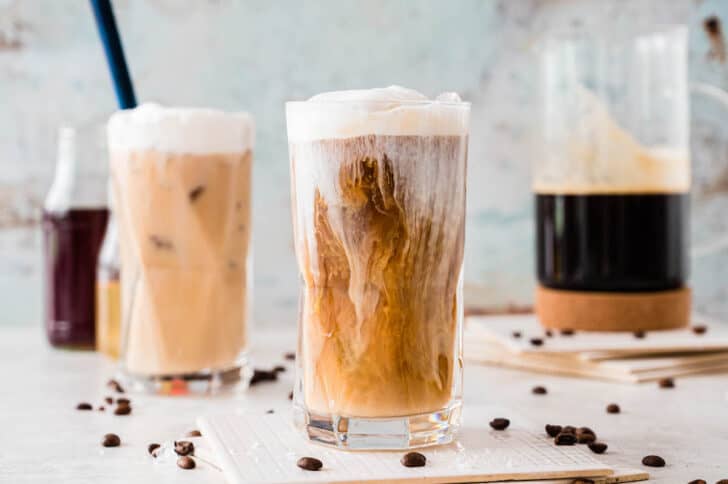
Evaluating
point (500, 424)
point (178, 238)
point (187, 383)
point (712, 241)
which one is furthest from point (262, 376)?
point (712, 241)

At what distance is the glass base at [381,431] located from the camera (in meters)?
1.00

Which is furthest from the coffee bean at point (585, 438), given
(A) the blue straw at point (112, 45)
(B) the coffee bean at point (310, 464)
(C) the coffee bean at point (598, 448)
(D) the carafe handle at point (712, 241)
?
(D) the carafe handle at point (712, 241)

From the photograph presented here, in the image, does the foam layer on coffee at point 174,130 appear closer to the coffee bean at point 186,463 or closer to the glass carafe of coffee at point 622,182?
the coffee bean at point 186,463

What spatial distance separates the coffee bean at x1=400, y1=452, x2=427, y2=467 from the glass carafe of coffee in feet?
2.61

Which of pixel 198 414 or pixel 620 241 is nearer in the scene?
pixel 198 414

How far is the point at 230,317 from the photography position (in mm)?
1410

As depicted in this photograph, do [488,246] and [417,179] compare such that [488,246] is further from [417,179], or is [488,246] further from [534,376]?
[417,179]

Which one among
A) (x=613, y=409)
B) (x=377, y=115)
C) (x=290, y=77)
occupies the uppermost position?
(x=290, y=77)

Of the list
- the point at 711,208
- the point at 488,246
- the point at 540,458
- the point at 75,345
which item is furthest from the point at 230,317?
the point at 711,208

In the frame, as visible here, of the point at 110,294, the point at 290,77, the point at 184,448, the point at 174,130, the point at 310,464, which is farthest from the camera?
the point at 290,77

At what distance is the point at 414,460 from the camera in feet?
3.05

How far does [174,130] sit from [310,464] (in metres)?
0.59

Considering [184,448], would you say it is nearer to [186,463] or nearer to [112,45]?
[186,463]

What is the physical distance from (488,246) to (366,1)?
0.55 metres
